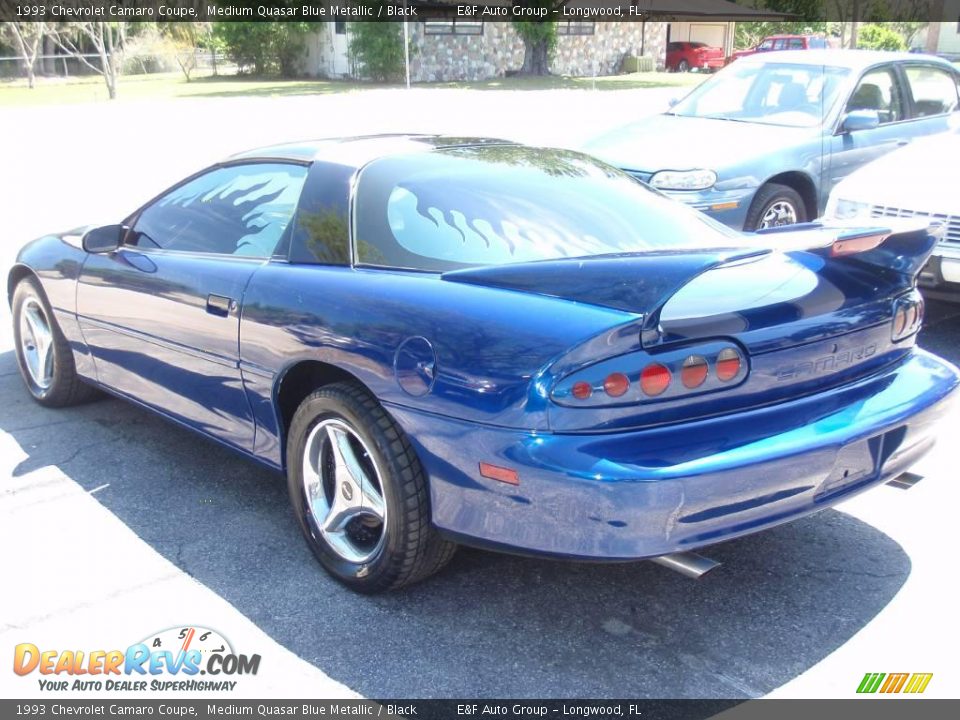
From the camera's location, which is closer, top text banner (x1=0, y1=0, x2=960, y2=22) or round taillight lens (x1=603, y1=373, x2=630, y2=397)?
round taillight lens (x1=603, y1=373, x2=630, y2=397)

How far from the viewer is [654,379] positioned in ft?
8.86

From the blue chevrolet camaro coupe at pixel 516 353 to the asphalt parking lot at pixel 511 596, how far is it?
0.25m

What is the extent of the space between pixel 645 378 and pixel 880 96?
667cm

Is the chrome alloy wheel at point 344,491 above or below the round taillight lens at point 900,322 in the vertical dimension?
below

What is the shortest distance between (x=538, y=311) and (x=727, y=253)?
0.55 metres

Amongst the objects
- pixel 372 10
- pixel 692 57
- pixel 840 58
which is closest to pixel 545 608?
pixel 840 58

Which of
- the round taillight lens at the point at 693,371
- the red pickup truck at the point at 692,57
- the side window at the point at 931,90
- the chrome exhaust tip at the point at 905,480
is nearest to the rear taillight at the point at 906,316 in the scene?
the chrome exhaust tip at the point at 905,480

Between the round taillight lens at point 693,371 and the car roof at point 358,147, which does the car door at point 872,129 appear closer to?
the car roof at point 358,147

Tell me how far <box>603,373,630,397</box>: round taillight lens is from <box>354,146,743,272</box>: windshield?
769mm

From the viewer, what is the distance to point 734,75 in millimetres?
8680

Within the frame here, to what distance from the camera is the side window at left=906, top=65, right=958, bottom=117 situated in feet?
28.2

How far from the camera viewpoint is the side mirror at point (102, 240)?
436 cm

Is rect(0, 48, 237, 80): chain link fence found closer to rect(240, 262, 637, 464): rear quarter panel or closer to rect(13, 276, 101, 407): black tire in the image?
rect(13, 276, 101, 407): black tire

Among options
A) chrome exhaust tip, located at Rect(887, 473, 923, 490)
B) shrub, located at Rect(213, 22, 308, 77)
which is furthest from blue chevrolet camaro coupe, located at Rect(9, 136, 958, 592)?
shrub, located at Rect(213, 22, 308, 77)
